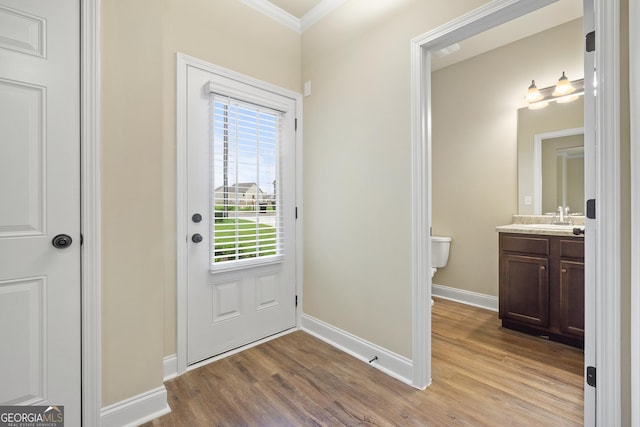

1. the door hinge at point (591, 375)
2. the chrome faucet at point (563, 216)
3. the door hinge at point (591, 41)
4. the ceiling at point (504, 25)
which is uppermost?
the ceiling at point (504, 25)

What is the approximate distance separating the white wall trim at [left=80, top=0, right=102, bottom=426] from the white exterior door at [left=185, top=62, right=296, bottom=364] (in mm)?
661

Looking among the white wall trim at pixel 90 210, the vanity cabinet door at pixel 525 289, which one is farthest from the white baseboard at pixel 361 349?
the white wall trim at pixel 90 210

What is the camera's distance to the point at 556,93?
2727mm

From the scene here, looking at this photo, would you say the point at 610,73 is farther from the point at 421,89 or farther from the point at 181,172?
the point at 181,172

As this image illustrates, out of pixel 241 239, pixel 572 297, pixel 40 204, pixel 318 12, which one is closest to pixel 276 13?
pixel 318 12

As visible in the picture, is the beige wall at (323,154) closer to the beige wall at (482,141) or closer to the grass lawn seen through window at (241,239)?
the beige wall at (482,141)

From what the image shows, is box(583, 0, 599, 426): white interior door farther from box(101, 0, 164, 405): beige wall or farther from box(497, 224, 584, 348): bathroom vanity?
box(101, 0, 164, 405): beige wall

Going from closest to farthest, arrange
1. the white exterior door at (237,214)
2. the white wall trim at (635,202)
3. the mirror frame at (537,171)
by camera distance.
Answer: the white wall trim at (635,202)
the white exterior door at (237,214)
the mirror frame at (537,171)

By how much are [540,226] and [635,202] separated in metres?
1.71

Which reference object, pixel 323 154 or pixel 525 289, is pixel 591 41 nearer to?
pixel 323 154

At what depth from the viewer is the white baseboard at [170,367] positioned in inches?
75.5

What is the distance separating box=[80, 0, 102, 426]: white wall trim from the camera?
4.44 ft

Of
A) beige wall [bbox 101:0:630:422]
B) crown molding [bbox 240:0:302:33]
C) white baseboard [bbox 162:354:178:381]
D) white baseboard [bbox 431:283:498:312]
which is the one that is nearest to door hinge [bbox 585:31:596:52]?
beige wall [bbox 101:0:630:422]

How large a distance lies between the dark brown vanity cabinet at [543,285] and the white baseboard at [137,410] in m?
2.81
